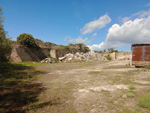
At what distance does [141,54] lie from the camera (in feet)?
36.7

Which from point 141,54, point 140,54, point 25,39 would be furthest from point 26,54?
point 141,54

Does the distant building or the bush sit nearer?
the distant building

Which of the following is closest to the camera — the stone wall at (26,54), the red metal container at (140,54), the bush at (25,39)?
the red metal container at (140,54)

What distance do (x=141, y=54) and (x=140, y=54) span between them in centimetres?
10

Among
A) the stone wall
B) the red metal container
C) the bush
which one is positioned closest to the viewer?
the red metal container

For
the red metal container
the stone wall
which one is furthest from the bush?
the red metal container

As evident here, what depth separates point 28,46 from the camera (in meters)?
24.6

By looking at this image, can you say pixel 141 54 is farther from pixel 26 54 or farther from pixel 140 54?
pixel 26 54

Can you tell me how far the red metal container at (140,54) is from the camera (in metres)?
11.0

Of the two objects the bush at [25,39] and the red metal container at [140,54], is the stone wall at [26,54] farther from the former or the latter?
the red metal container at [140,54]

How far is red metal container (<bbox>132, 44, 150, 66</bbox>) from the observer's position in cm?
1098

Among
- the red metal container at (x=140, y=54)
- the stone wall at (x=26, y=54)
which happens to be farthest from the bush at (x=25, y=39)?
the red metal container at (x=140, y=54)

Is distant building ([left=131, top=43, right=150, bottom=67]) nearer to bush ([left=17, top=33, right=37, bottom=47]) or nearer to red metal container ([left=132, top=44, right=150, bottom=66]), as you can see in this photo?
red metal container ([left=132, top=44, right=150, bottom=66])

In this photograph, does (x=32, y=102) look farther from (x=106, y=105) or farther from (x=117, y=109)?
(x=117, y=109)
